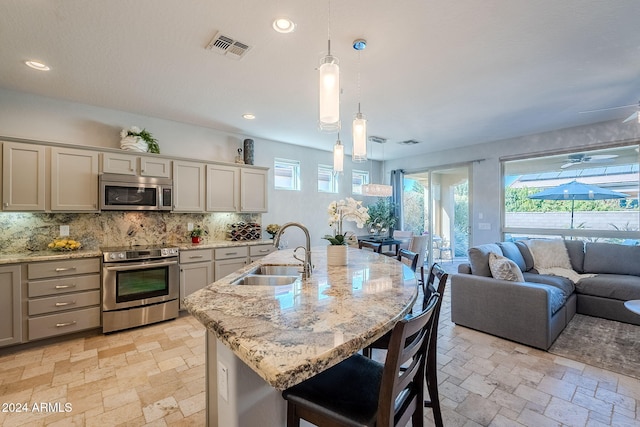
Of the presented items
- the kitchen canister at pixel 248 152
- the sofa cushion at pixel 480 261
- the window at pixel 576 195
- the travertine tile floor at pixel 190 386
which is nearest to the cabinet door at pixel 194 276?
the travertine tile floor at pixel 190 386

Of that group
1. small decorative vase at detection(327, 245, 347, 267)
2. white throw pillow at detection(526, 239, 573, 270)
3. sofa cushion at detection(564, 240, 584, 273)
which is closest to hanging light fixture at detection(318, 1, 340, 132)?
small decorative vase at detection(327, 245, 347, 267)

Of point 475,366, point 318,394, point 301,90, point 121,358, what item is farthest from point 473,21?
point 121,358

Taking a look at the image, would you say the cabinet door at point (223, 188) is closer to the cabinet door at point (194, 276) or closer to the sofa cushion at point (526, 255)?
the cabinet door at point (194, 276)

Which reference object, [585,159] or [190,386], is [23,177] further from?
[585,159]

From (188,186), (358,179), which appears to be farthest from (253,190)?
(358,179)

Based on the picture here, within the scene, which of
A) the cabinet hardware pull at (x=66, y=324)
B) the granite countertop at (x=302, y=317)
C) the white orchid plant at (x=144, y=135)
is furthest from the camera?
the white orchid plant at (x=144, y=135)

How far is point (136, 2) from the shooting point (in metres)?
1.86

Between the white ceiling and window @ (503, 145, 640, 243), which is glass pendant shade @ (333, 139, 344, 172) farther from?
window @ (503, 145, 640, 243)

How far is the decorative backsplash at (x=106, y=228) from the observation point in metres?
3.20

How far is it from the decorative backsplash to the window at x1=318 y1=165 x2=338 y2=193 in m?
2.14

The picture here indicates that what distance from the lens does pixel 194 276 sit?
A: 3.80 meters

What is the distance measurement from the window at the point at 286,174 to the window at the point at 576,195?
4030mm

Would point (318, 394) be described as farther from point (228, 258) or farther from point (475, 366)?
point (228, 258)

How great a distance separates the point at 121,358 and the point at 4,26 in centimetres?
287
